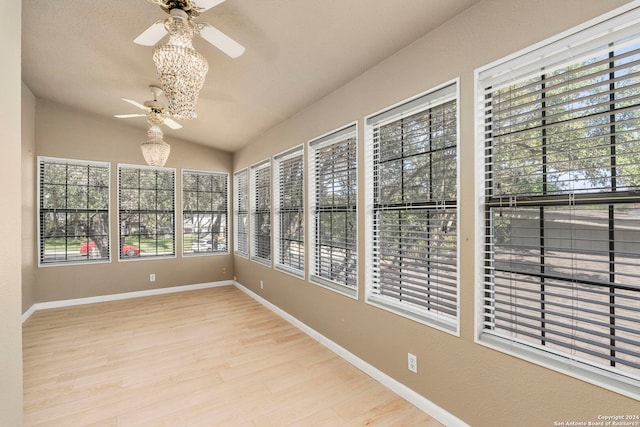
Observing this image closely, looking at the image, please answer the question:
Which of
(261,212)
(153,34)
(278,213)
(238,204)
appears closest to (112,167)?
(238,204)

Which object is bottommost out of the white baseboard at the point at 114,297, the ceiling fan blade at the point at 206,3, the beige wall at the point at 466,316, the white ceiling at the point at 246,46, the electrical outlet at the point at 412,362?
the white baseboard at the point at 114,297

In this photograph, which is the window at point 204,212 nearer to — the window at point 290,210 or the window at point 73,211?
the window at point 73,211

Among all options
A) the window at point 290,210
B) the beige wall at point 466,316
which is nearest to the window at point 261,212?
the window at point 290,210

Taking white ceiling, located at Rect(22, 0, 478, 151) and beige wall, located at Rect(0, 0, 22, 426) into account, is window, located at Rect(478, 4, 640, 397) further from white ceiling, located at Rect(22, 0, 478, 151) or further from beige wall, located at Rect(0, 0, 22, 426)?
beige wall, located at Rect(0, 0, 22, 426)

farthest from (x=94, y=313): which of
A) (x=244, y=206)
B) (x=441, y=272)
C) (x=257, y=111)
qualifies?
(x=441, y=272)

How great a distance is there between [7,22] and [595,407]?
3.10 metres

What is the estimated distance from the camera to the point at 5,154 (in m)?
1.24

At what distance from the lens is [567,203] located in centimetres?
147

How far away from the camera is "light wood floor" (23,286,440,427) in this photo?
2.08 metres

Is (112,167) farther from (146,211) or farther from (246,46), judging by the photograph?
(246,46)

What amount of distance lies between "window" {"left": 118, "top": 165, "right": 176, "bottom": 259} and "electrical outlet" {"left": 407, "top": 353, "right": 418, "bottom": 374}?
470 cm

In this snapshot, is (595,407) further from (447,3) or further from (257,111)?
(257,111)

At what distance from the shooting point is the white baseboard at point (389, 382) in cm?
193

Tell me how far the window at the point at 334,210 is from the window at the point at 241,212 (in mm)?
2263
